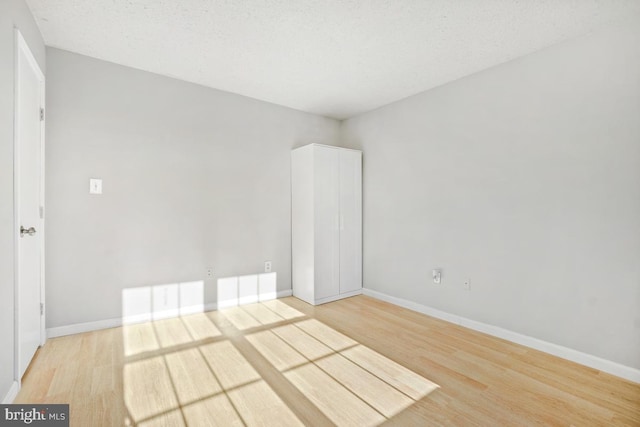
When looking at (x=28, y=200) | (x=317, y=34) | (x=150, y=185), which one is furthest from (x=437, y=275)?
(x=28, y=200)

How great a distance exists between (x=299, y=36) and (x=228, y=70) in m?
0.94

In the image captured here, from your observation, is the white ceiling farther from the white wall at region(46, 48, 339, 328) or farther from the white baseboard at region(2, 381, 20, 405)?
the white baseboard at region(2, 381, 20, 405)

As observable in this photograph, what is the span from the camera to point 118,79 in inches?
111

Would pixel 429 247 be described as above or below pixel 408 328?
above

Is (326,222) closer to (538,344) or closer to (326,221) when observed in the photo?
(326,221)

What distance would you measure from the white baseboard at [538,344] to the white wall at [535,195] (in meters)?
0.04

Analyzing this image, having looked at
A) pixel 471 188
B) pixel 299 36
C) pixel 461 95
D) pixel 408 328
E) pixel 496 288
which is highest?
pixel 299 36

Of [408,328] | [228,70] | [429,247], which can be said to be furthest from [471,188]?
[228,70]

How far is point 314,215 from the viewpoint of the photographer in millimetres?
3605

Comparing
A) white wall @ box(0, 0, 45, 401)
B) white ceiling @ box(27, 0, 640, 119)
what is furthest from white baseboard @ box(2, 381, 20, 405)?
white ceiling @ box(27, 0, 640, 119)

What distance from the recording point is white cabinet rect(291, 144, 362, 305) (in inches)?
143

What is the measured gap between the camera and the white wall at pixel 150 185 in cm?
261

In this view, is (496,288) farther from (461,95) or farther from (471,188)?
(461,95)

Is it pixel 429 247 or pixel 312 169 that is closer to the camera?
pixel 429 247
